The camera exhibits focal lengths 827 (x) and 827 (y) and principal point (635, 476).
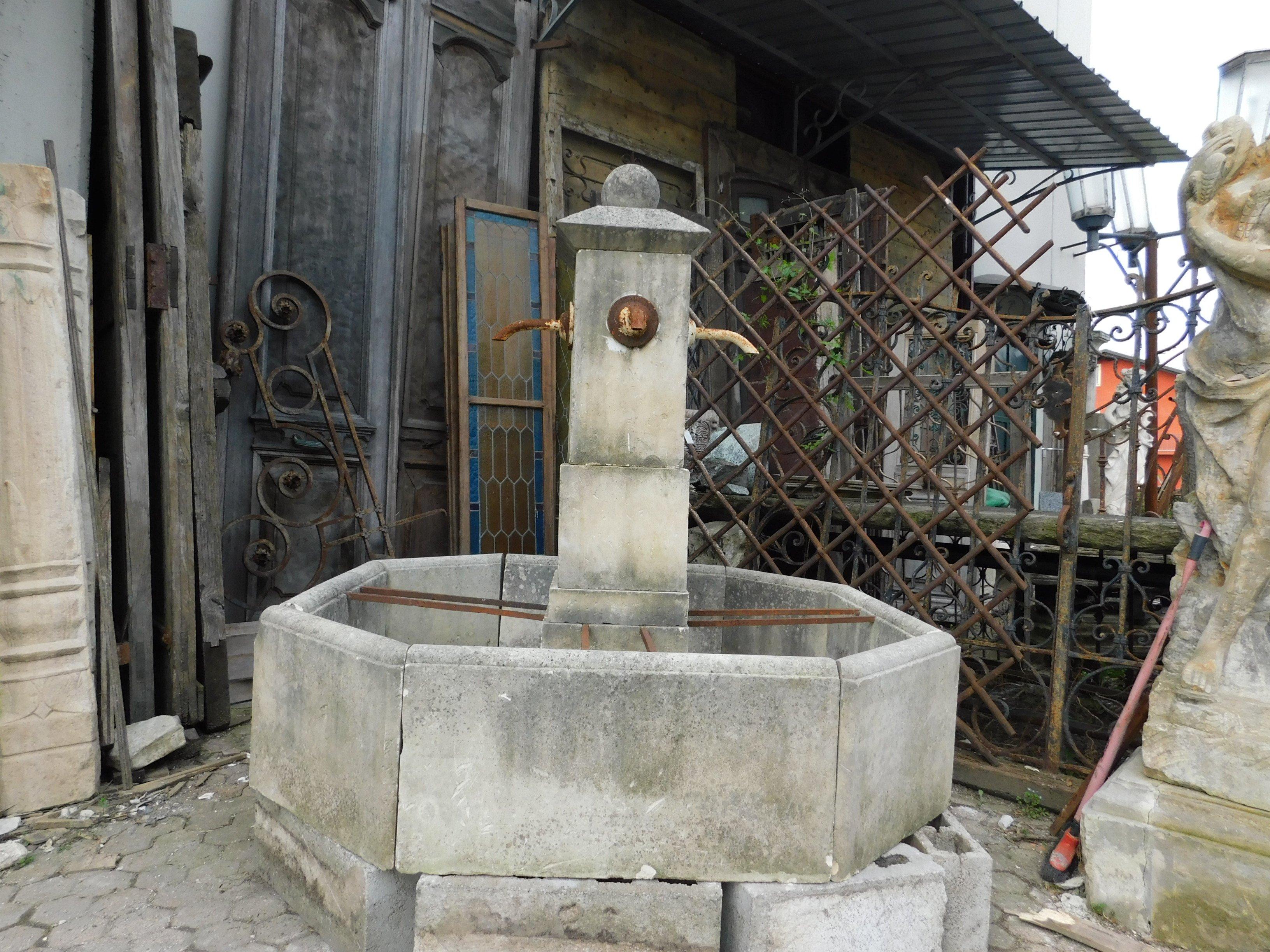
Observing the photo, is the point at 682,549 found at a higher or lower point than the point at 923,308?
lower

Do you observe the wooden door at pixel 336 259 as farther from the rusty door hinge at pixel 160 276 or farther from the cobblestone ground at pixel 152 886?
the cobblestone ground at pixel 152 886

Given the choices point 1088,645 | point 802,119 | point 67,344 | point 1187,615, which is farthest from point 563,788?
point 802,119

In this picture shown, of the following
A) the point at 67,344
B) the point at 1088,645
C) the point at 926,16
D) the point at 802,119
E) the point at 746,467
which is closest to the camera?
the point at 67,344

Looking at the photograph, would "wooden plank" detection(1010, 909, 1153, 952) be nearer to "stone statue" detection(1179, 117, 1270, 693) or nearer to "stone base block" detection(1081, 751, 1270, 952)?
"stone base block" detection(1081, 751, 1270, 952)

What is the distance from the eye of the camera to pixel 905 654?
7.61 ft

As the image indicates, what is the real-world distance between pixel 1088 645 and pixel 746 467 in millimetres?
2065

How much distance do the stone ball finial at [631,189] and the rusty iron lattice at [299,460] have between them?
2.53m

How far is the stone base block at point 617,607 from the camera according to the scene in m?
2.67

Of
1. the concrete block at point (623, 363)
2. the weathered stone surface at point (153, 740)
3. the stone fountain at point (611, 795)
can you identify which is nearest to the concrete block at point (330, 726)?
the stone fountain at point (611, 795)

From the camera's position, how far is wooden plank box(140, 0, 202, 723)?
374 cm

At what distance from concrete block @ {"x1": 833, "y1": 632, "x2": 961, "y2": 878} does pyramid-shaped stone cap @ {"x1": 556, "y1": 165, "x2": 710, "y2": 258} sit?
138cm

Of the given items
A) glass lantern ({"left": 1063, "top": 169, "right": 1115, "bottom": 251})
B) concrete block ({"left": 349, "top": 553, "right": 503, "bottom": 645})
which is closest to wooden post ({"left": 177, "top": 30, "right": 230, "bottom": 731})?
concrete block ({"left": 349, "top": 553, "right": 503, "bottom": 645})

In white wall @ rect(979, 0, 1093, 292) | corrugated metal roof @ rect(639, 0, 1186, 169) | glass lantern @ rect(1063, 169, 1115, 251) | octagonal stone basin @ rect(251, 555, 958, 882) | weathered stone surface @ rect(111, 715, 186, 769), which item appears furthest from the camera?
white wall @ rect(979, 0, 1093, 292)

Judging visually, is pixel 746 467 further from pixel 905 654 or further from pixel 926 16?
pixel 926 16
